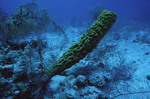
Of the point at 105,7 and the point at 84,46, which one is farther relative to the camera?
the point at 105,7

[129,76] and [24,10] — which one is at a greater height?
[24,10]

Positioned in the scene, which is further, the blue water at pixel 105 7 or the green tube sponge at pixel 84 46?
the blue water at pixel 105 7

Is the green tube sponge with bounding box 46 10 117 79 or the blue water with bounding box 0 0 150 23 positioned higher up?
the blue water with bounding box 0 0 150 23

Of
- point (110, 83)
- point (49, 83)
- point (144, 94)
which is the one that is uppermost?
point (49, 83)

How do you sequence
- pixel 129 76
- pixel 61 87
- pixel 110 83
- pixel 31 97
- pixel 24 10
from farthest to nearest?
pixel 24 10, pixel 129 76, pixel 110 83, pixel 61 87, pixel 31 97

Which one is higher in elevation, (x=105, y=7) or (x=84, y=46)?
(x=105, y=7)

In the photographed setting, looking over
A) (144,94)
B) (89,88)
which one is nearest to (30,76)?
(89,88)

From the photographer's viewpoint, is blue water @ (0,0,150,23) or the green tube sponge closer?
the green tube sponge

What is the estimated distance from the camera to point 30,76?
7.72 feet

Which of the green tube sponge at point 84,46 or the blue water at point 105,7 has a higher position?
the blue water at point 105,7

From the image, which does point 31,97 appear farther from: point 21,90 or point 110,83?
point 110,83

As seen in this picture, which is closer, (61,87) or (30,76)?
(30,76)

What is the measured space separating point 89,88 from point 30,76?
174 cm

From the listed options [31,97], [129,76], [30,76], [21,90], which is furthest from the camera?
[129,76]
